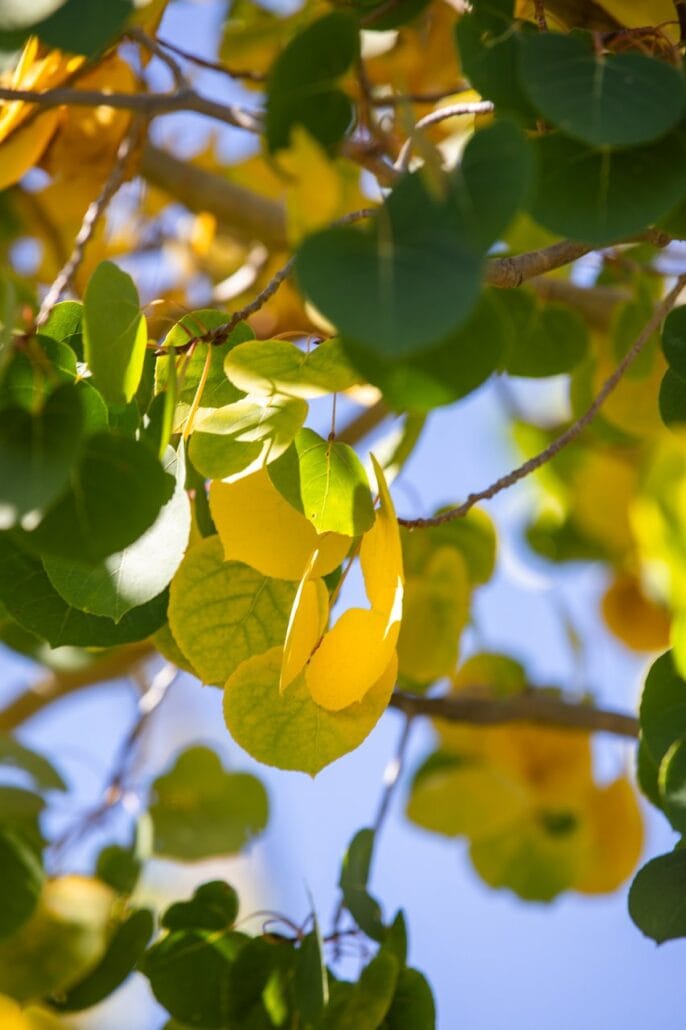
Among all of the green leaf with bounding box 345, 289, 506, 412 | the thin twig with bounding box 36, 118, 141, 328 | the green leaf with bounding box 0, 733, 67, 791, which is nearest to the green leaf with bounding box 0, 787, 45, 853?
the green leaf with bounding box 0, 733, 67, 791

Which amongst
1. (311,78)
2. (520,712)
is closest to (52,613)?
(311,78)

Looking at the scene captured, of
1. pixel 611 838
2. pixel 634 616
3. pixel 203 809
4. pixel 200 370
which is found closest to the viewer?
pixel 200 370

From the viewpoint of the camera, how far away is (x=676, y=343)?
0.61m

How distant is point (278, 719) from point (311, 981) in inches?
7.5

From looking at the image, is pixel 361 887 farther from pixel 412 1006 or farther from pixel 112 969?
pixel 112 969

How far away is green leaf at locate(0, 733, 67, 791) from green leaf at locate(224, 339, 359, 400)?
0.55m

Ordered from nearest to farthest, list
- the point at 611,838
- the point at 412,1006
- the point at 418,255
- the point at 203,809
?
the point at 418,255, the point at 412,1006, the point at 203,809, the point at 611,838

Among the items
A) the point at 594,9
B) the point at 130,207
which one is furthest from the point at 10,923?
the point at 130,207

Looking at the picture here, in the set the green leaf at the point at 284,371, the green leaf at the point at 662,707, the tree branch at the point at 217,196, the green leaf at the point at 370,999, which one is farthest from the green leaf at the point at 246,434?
the tree branch at the point at 217,196

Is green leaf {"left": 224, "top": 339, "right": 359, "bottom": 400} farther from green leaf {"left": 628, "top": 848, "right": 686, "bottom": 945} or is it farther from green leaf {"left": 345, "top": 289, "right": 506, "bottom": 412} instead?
green leaf {"left": 628, "top": 848, "right": 686, "bottom": 945}

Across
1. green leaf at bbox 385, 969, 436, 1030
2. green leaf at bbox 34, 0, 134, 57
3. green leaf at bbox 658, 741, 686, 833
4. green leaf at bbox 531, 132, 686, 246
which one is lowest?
green leaf at bbox 385, 969, 436, 1030

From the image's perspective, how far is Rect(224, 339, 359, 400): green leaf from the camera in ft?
1.74

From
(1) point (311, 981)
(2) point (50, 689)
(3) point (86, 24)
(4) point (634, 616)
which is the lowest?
(4) point (634, 616)

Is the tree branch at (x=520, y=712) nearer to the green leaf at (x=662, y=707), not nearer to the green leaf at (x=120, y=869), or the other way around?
the green leaf at (x=120, y=869)
